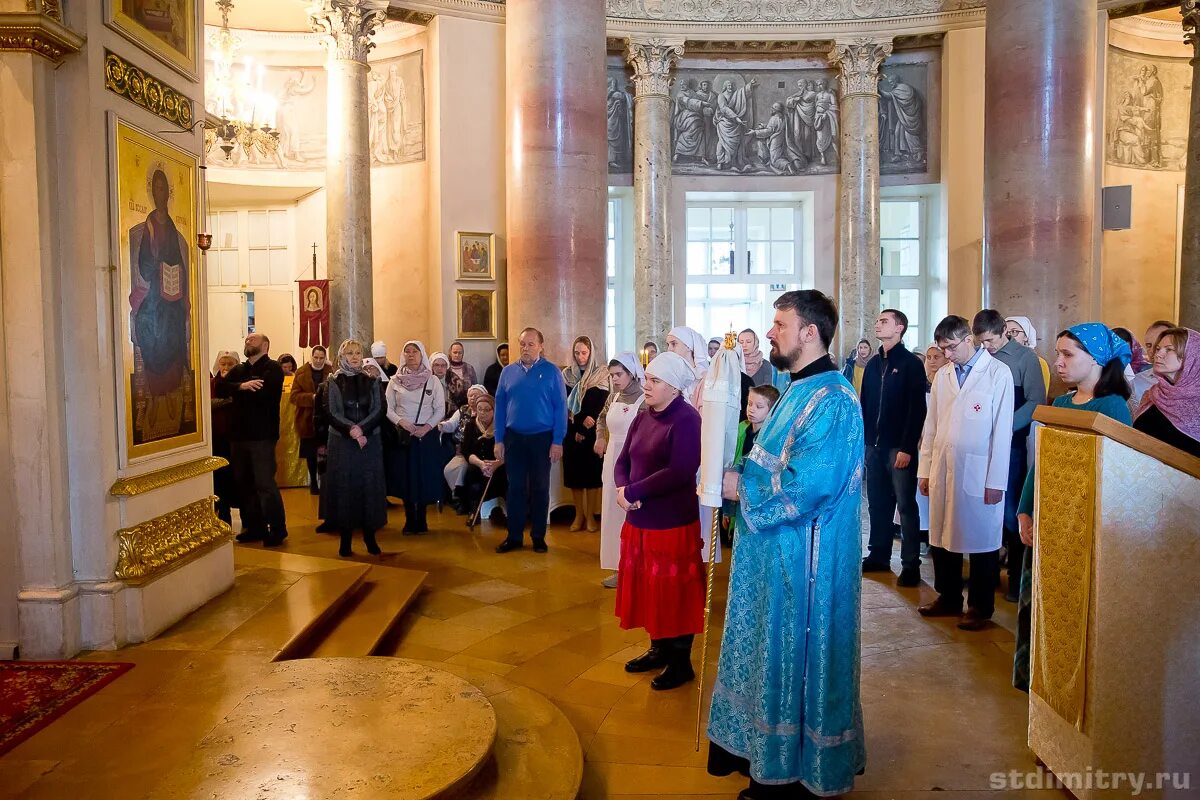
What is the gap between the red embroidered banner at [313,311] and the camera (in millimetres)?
12344

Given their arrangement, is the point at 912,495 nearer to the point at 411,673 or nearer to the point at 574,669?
the point at 574,669

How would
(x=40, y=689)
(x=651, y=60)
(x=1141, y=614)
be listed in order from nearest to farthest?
(x=1141, y=614), (x=40, y=689), (x=651, y=60)

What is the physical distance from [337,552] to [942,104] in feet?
40.2

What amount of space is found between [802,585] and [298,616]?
3.19 meters

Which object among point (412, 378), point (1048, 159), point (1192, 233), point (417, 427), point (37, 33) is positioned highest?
point (1048, 159)

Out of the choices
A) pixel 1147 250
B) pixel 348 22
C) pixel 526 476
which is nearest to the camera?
pixel 526 476

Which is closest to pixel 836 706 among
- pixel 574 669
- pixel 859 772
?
pixel 859 772

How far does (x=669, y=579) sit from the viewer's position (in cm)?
432

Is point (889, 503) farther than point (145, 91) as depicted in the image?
Yes

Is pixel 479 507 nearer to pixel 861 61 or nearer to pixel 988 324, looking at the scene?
pixel 988 324

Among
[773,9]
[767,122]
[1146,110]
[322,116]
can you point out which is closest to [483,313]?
[322,116]

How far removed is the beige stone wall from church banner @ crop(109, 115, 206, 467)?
45.7ft

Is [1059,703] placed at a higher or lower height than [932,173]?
lower

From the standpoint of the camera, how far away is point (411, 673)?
13.3 ft
